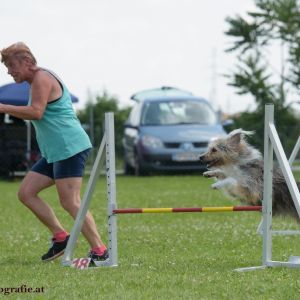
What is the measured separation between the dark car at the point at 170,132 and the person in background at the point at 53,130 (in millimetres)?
13363

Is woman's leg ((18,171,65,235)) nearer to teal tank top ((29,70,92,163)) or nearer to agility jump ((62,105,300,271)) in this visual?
teal tank top ((29,70,92,163))

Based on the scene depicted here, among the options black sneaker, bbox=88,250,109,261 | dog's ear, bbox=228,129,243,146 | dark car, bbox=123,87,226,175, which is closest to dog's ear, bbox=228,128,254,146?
dog's ear, bbox=228,129,243,146

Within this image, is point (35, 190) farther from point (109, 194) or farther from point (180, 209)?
point (180, 209)

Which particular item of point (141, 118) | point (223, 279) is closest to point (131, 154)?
point (141, 118)

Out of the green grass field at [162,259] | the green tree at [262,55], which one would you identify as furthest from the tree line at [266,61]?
the green grass field at [162,259]

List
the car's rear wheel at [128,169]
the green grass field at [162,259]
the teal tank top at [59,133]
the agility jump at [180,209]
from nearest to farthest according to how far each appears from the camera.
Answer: the green grass field at [162,259], the agility jump at [180,209], the teal tank top at [59,133], the car's rear wheel at [128,169]

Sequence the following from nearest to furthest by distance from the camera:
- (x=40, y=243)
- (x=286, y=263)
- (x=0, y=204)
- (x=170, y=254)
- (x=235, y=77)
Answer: (x=286, y=263) → (x=170, y=254) → (x=40, y=243) → (x=0, y=204) → (x=235, y=77)

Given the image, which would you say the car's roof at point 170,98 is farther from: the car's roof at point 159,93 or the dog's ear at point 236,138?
the dog's ear at point 236,138

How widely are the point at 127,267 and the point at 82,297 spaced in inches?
58.3

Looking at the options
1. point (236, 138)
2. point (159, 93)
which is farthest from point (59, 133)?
point (159, 93)

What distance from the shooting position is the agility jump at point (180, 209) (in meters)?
6.86

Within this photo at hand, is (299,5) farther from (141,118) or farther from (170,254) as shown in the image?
(170,254)

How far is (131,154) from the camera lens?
74.7ft

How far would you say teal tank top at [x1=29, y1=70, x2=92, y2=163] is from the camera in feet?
24.0
